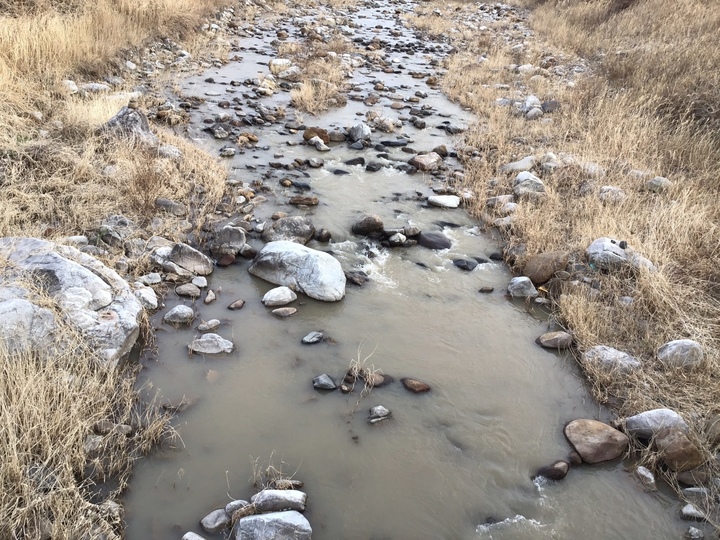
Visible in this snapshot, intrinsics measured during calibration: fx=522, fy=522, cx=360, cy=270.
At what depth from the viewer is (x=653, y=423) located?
3.59 metres

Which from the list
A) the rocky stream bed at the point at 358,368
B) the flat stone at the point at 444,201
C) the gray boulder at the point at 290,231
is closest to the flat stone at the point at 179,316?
the rocky stream bed at the point at 358,368

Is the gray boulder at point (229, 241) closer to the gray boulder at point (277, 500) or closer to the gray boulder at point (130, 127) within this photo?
the gray boulder at point (130, 127)

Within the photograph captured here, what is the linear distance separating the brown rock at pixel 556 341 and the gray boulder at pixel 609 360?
0.64 ft

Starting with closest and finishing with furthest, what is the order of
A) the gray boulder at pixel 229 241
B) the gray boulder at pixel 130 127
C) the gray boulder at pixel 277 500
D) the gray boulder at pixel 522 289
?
the gray boulder at pixel 277 500
the gray boulder at pixel 522 289
the gray boulder at pixel 229 241
the gray boulder at pixel 130 127

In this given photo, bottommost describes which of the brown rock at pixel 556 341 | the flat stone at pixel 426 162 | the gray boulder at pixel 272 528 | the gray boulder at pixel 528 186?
the gray boulder at pixel 272 528

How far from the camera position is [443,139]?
9023 mm

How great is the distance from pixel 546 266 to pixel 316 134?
4488 millimetres

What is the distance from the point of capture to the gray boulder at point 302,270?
4836 mm

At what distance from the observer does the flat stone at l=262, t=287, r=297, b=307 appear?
4.69 m

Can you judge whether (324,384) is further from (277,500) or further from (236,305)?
(236,305)

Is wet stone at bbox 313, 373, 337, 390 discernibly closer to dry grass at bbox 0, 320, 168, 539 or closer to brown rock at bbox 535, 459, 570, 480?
dry grass at bbox 0, 320, 168, 539

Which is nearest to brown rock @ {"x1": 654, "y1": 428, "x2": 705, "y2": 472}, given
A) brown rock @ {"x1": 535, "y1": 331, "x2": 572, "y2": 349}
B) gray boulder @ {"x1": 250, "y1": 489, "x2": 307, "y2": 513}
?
brown rock @ {"x1": 535, "y1": 331, "x2": 572, "y2": 349}

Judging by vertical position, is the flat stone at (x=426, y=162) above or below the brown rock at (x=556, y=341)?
above

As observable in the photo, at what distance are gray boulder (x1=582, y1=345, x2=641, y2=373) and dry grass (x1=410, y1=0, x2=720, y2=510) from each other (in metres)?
0.10
